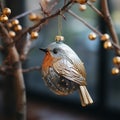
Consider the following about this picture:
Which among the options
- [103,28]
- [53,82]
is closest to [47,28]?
[103,28]

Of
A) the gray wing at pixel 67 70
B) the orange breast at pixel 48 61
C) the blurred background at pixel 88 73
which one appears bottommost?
the gray wing at pixel 67 70

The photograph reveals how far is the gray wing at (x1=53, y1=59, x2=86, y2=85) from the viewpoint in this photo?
1.99 feet

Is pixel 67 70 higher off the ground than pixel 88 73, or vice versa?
pixel 88 73

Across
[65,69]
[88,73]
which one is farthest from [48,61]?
[88,73]

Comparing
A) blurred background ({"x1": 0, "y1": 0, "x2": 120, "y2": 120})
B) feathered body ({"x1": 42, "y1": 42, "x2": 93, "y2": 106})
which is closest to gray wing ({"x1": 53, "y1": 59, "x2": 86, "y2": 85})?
feathered body ({"x1": 42, "y1": 42, "x2": 93, "y2": 106})

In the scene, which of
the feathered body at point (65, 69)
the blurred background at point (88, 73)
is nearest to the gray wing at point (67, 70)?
the feathered body at point (65, 69)

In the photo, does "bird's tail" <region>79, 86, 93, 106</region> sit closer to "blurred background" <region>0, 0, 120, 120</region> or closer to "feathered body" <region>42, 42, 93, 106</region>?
"feathered body" <region>42, 42, 93, 106</region>

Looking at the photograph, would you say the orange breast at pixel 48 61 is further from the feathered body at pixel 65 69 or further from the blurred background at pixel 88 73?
the blurred background at pixel 88 73

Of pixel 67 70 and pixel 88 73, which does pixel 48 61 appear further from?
pixel 88 73

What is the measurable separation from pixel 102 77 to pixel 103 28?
0.35 metres

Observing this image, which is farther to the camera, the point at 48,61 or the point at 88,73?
the point at 88,73

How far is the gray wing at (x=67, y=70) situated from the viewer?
0.61 meters

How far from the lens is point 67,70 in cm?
61

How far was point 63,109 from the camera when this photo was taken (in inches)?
106
